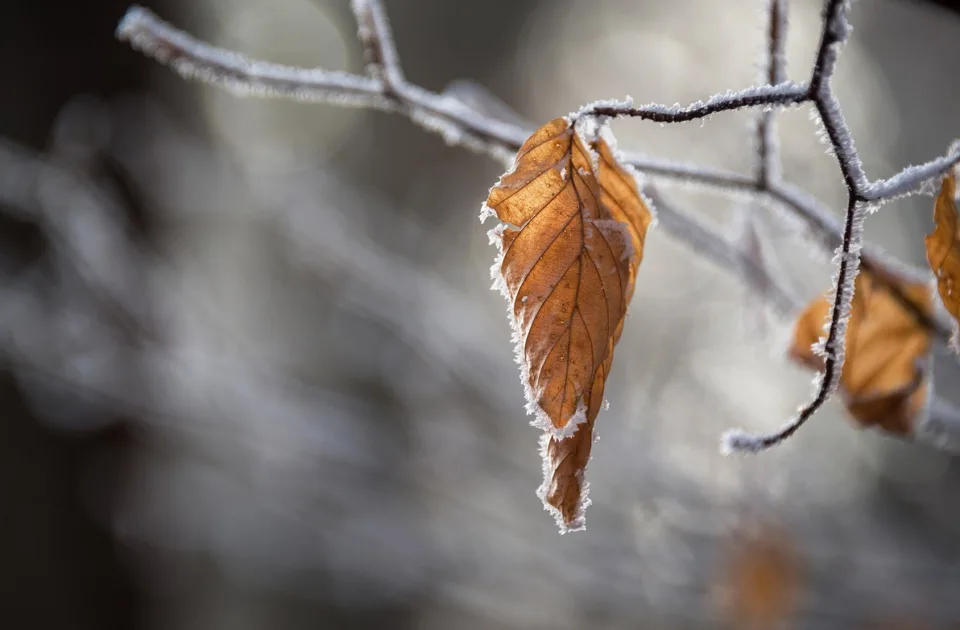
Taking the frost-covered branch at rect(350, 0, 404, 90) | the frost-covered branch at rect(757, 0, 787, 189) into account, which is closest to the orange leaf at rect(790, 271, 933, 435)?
the frost-covered branch at rect(757, 0, 787, 189)

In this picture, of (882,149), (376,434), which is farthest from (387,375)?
(882,149)

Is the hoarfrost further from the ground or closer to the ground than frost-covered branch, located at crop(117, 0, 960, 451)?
closer to the ground

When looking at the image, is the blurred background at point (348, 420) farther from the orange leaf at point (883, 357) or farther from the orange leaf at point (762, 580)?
the orange leaf at point (883, 357)

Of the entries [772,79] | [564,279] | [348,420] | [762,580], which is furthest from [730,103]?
[348,420]

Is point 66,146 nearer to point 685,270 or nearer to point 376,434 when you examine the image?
point 376,434

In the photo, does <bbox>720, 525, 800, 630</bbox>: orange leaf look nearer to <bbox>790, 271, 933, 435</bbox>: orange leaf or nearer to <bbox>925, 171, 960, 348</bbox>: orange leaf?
<bbox>790, 271, 933, 435</bbox>: orange leaf

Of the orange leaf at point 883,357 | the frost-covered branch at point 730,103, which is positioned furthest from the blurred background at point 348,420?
the frost-covered branch at point 730,103

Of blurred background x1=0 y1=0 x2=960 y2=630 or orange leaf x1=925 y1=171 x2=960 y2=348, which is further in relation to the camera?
blurred background x1=0 y1=0 x2=960 y2=630
